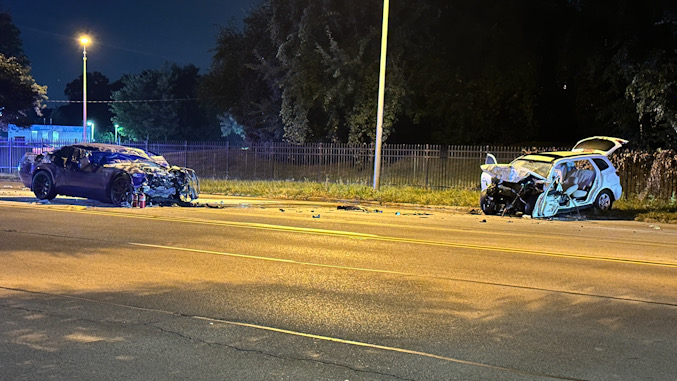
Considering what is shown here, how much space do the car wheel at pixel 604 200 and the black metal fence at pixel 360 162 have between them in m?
4.97

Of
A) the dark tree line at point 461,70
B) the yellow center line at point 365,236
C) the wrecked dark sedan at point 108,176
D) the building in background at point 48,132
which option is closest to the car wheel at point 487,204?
the yellow center line at point 365,236

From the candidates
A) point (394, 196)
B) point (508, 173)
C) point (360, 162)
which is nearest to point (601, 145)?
point (508, 173)

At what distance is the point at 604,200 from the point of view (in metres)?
17.0

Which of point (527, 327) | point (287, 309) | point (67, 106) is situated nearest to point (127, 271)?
point (287, 309)

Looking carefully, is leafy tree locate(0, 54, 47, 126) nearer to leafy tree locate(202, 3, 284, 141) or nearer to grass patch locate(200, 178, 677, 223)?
leafy tree locate(202, 3, 284, 141)

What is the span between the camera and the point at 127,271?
8047mm

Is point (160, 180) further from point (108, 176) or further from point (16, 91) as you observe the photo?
point (16, 91)

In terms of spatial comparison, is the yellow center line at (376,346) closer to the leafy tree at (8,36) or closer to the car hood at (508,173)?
the car hood at (508,173)

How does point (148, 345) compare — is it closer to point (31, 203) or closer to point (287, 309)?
point (287, 309)

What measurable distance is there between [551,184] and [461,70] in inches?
777

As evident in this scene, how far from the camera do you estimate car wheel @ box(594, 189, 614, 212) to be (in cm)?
1692

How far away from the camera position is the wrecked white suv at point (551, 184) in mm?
15781

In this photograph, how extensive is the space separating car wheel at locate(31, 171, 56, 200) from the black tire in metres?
2.32

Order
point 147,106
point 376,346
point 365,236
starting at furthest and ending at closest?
1. point 147,106
2. point 365,236
3. point 376,346
